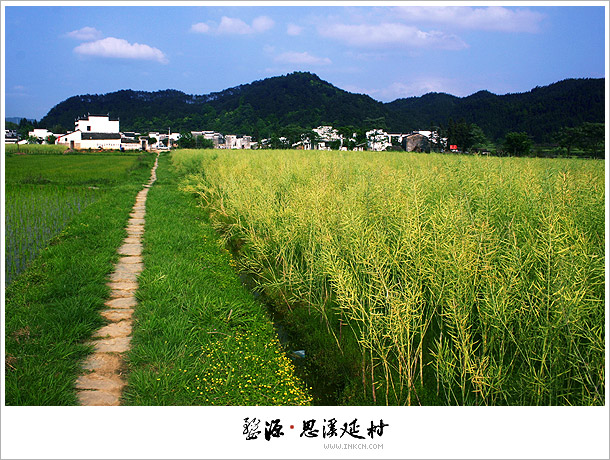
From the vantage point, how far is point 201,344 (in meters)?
3.06

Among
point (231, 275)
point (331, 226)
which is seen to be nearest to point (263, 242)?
point (231, 275)

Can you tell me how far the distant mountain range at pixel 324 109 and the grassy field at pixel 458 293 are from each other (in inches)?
65.1

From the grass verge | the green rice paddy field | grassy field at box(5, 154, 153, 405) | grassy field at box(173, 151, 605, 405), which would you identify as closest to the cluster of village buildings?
grassy field at box(5, 154, 153, 405)

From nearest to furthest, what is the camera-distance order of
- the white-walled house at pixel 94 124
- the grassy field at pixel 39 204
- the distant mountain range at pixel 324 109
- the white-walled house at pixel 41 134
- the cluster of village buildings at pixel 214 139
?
1. the grassy field at pixel 39 204
2. the distant mountain range at pixel 324 109
3. the cluster of village buildings at pixel 214 139
4. the white-walled house at pixel 41 134
5. the white-walled house at pixel 94 124

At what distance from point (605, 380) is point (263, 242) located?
3.69 m

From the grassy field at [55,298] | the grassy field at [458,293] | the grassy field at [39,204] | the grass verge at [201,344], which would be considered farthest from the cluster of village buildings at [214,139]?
the grassy field at [458,293]

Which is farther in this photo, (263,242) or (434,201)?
→ (263,242)

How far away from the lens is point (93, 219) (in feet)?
23.4

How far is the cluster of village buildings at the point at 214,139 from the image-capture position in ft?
95.5

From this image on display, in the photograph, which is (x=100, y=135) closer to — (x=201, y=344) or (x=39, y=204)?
(x=39, y=204)

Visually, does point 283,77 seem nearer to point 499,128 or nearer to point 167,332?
point 499,128

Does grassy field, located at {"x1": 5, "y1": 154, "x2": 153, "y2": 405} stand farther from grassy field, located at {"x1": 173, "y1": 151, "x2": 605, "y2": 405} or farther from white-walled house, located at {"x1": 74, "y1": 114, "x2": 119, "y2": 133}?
white-walled house, located at {"x1": 74, "y1": 114, "x2": 119, "y2": 133}

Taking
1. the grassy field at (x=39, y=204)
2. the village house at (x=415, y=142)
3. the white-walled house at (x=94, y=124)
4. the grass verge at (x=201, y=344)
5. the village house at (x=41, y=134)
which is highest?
the white-walled house at (x=94, y=124)

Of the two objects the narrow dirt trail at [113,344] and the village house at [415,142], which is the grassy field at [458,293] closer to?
the narrow dirt trail at [113,344]
